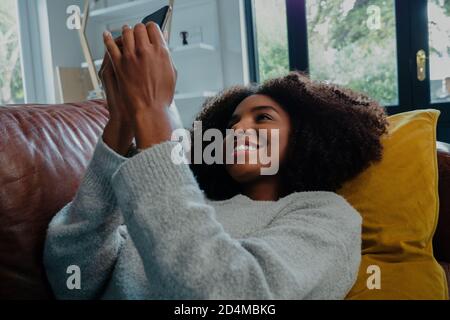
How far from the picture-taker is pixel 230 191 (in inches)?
39.4

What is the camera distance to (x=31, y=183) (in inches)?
32.1

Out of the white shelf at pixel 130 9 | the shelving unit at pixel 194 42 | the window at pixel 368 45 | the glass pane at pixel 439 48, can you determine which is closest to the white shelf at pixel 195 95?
the shelving unit at pixel 194 42

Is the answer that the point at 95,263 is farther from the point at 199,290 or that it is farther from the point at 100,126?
the point at 100,126

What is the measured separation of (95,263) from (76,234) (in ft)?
0.21

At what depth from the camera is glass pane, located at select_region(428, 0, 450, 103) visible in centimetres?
216

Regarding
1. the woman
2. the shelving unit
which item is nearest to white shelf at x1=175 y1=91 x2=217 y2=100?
the shelving unit

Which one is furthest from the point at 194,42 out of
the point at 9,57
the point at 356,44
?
the point at 9,57

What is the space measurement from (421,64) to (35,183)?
2.08 metres

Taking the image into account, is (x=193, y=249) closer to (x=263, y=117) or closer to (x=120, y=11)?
(x=263, y=117)

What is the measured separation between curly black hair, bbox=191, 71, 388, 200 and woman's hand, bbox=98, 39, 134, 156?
13.1 inches

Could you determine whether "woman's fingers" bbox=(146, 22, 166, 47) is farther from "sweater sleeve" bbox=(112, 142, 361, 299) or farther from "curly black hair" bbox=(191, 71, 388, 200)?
"curly black hair" bbox=(191, 71, 388, 200)

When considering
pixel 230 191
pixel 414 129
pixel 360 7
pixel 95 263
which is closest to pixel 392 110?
pixel 360 7

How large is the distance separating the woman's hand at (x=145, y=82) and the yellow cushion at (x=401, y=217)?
0.46m

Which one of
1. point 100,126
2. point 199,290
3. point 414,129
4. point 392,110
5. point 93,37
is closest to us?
point 199,290
